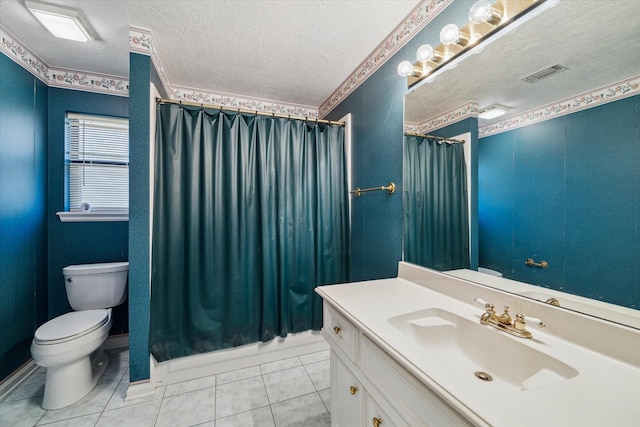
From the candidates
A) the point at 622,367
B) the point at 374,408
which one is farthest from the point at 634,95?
the point at 374,408

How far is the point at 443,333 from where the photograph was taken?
3.17 feet

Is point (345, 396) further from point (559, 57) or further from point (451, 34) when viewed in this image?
point (451, 34)

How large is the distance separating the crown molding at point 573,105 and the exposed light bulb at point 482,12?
413 mm

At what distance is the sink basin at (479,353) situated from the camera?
672mm

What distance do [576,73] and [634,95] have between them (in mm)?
176

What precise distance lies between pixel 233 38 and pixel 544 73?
1.73m

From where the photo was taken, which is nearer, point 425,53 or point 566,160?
point 566,160

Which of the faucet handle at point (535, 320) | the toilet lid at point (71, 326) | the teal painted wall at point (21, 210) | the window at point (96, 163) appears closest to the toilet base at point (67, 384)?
the toilet lid at point (71, 326)

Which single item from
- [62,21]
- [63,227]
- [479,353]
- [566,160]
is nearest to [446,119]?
[566,160]

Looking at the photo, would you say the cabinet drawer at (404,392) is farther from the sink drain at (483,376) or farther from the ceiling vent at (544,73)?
the ceiling vent at (544,73)

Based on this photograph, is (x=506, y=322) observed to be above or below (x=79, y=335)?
above

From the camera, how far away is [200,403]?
5.13ft

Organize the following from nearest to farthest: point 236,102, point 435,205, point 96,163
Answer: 1. point 435,205
2. point 96,163
3. point 236,102

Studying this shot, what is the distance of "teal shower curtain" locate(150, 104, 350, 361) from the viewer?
1771 mm
